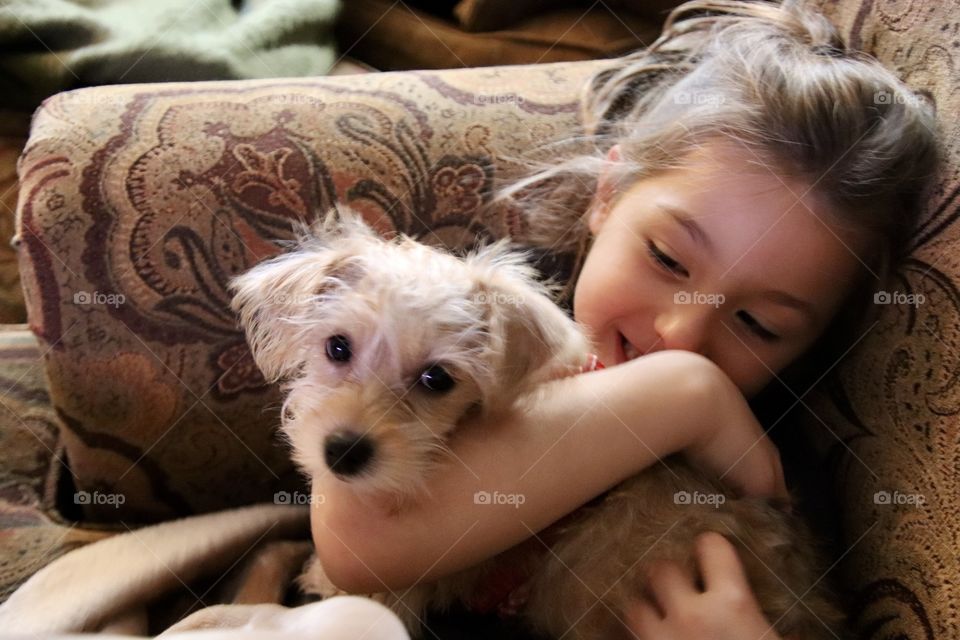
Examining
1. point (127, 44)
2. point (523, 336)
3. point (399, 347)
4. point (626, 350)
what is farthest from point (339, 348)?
point (127, 44)

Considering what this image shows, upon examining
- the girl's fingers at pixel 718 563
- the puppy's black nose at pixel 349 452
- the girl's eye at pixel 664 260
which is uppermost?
the girl's eye at pixel 664 260

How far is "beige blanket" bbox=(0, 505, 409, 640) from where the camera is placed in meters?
0.85

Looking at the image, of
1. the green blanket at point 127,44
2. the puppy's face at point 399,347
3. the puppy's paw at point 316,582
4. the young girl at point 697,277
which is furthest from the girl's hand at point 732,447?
the green blanket at point 127,44

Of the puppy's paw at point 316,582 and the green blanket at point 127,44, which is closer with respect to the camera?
the puppy's paw at point 316,582

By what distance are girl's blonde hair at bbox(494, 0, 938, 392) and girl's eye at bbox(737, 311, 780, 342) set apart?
151 mm

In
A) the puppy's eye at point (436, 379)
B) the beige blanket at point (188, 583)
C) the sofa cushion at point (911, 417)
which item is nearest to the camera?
the beige blanket at point (188, 583)

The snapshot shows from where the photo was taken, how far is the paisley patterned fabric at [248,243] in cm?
107

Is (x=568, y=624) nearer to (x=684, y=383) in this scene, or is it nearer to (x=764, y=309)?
(x=684, y=383)

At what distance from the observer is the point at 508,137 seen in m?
1.35

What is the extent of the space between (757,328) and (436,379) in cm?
58

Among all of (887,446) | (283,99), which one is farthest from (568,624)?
(283,99)

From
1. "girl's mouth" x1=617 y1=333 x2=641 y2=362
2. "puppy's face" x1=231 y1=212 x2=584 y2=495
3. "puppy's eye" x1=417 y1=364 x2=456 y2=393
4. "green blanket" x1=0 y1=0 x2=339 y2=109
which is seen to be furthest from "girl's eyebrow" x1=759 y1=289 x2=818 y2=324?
"green blanket" x1=0 y1=0 x2=339 y2=109

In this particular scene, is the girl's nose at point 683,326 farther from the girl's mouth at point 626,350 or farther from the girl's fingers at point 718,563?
the girl's fingers at point 718,563

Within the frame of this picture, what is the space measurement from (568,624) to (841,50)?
110cm
